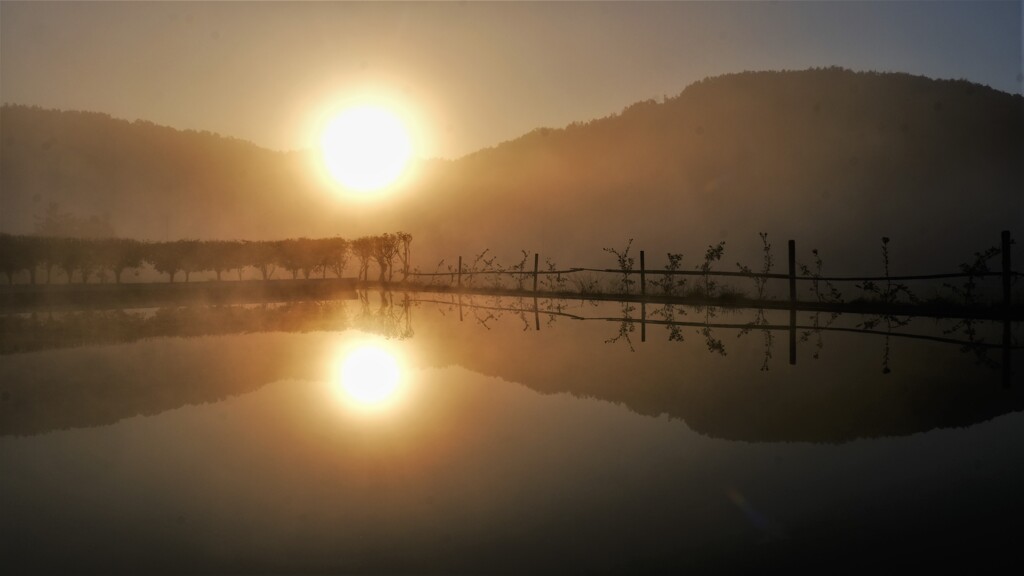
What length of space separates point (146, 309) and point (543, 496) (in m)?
22.8

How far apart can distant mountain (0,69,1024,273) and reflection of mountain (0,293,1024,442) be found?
5703 centimetres

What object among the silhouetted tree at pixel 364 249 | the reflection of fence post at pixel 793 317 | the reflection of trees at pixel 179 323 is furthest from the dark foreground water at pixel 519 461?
the silhouetted tree at pixel 364 249

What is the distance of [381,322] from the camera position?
60.2 ft

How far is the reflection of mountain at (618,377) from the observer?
22.2 ft

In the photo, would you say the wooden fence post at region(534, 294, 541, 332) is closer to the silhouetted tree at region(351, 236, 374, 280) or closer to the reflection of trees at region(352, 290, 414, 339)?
the reflection of trees at region(352, 290, 414, 339)

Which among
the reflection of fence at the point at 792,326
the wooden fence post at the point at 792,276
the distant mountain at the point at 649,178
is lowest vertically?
the reflection of fence at the point at 792,326

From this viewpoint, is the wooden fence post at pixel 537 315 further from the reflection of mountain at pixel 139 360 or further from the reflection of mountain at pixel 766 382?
the reflection of mountain at pixel 766 382

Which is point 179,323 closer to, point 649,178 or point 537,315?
point 537,315

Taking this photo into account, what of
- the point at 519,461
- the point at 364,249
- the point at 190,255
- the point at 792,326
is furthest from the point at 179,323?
the point at 190,255

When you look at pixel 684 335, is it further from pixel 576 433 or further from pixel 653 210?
pixel 653 210

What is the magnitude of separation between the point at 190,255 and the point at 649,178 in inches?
2358

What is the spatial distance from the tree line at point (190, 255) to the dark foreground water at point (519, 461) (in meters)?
31.9

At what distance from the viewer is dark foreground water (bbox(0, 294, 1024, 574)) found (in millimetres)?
3693

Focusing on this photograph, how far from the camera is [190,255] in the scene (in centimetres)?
4716
